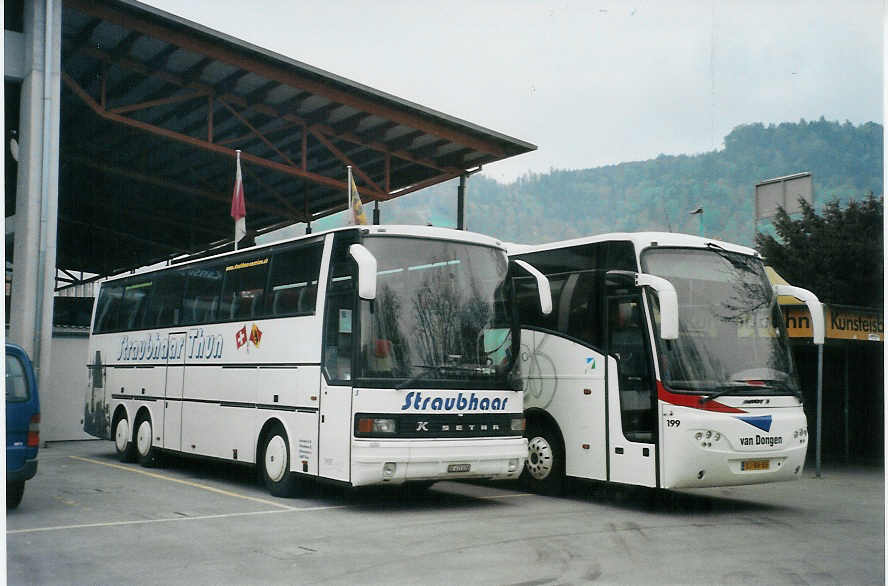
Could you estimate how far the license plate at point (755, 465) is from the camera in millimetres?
9734

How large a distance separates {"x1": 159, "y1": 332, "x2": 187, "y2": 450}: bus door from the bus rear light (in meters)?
4.19

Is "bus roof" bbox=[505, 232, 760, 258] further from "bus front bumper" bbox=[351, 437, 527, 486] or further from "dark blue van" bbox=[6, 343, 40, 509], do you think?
"dark blue van" bbox=[6, 343, 40, 509]

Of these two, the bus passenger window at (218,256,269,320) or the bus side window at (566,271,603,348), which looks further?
the bus passenger window at (218,256,269,320)

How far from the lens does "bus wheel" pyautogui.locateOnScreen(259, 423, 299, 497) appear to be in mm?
10680

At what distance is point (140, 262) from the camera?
1567 inches

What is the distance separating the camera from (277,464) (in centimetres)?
1093

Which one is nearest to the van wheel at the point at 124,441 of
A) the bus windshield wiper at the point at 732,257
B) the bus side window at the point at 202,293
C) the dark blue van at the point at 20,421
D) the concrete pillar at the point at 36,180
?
the concrete pillar at the point at 36,180

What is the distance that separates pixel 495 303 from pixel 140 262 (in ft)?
106

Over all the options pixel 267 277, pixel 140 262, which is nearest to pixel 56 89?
pixel 267 277

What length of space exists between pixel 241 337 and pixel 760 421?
6.27 metres

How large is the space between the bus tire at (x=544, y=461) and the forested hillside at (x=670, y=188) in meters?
2.51

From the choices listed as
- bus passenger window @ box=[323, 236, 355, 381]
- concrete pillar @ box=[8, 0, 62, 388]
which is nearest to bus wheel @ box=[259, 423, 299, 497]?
bus passenger window @ box=[323, 236, 355, 381]

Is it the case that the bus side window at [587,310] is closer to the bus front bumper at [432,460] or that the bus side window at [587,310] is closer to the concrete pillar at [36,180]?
the bus front bumper at [432,460]

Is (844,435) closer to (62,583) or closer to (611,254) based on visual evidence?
(611,254)
